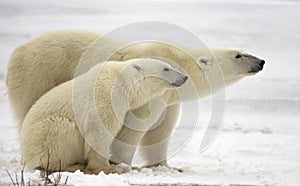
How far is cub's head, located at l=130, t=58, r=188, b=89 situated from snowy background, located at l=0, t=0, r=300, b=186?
0.69 m

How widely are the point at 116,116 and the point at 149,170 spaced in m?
0.62

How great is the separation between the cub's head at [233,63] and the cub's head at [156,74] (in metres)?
0.56

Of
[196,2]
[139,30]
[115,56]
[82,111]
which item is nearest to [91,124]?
[82,111]

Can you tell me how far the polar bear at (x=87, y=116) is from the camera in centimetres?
435

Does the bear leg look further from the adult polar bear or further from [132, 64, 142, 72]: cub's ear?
[132, 64, 142, 72]: cub's ear

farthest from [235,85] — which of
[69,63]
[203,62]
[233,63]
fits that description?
[69,63]

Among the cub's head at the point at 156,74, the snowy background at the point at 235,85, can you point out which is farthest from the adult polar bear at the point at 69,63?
the snowy background at the point at 235,85

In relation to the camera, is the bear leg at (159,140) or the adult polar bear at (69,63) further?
the bear leg at (159,140)

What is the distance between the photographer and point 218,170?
4844mm

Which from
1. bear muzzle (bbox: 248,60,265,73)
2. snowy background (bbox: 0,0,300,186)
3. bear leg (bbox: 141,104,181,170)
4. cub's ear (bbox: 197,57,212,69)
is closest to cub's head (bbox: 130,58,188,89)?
cub's ear (bbox: 197,57,212,69)

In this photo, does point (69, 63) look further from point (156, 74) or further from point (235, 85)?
point (235, 85)

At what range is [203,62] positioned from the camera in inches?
198

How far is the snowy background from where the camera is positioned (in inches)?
185

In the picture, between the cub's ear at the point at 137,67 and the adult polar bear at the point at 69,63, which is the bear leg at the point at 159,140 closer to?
the adult polar bear at the point at 69,63
